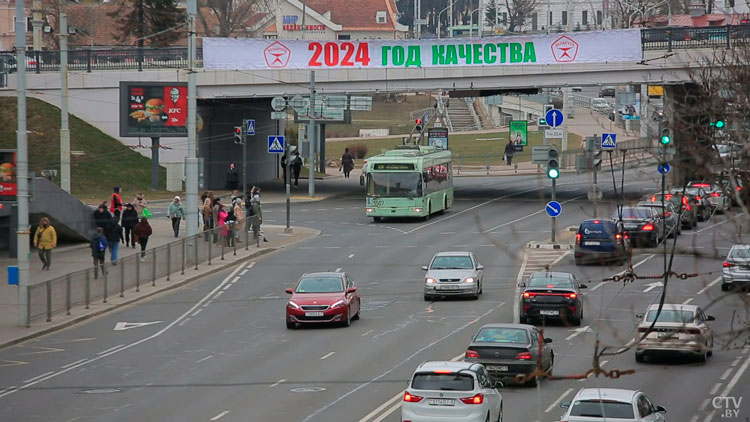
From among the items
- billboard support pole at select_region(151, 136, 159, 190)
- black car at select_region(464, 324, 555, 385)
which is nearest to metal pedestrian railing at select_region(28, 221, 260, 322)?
black car at select_region(464, 324, 555, 385)

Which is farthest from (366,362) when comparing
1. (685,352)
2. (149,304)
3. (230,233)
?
(230,233)

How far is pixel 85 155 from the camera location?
6419 cm

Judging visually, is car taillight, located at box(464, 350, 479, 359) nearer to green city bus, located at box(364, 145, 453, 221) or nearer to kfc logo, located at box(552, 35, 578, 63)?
green city bus, located at box(364, 145, 453, 221)

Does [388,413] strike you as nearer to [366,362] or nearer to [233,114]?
[366,362]

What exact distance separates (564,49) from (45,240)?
2759 centimetres

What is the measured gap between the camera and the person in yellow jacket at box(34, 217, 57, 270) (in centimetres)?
3803

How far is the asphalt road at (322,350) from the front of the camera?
21.3 m

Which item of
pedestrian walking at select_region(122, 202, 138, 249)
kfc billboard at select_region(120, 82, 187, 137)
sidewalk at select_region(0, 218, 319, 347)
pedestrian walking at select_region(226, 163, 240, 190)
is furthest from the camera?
pedestrian walking at select_region(226, 163, 240, 190)

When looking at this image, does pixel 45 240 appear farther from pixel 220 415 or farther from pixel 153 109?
pixel 153 109

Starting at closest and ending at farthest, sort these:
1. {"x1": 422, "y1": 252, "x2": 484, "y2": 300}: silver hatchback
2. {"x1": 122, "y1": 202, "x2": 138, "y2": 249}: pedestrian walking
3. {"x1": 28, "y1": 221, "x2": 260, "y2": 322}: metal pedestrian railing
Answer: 1. {"x1": 28, "y1": 221, "x2": 260, "y2": 322}: metal pedestrian railing
2. {"x1": 422, "y1": 252, "x2": 484, "y2": 300}: silver hatchback
3. {"x1": 122, "y1": 202, "x2": 138, "y2": 249}: pedestrian walking

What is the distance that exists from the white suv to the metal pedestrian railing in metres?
14.5

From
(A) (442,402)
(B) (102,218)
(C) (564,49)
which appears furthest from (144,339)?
(C) (564,49)

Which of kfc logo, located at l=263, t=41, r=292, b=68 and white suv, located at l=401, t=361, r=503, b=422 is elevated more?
kfc logo, located at l=263, t=41, r=292, b=68

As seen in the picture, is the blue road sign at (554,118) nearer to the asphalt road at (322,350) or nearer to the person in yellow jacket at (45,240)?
the asphalt road at (322,350)
